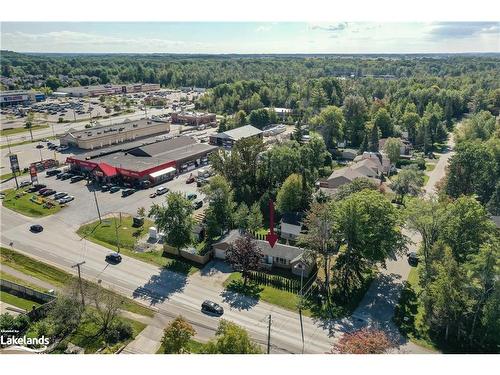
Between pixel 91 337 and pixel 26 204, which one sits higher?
pixel 91 337

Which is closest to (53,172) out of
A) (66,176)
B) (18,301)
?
(66,176)

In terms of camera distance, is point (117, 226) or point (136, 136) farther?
point (136, 136)

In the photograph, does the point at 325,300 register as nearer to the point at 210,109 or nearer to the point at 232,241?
the point at 232,241

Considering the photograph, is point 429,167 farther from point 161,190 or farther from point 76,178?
point 76,178

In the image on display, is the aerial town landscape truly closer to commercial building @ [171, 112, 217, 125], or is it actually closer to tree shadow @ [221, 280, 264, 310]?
tree shadow @ [221, 280, 264, 310]

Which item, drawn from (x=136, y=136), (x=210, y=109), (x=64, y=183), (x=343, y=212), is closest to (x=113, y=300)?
(x=343, y=212)

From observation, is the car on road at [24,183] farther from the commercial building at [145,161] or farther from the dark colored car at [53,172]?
the commercial building at [145,161]
